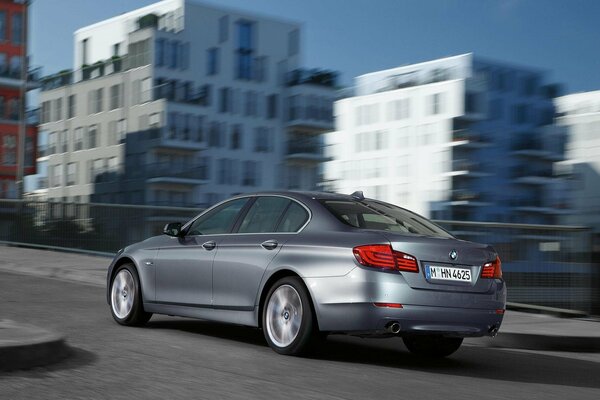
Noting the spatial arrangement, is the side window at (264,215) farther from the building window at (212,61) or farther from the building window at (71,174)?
Result: the building window at (71,174)

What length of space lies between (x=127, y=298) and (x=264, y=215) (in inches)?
77.8

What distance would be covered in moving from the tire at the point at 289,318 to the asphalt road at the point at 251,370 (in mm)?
122

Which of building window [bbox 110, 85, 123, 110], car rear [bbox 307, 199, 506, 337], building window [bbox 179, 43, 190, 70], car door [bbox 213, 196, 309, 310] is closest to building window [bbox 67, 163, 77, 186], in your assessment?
building window [bbox 110, 85, 123, 110]

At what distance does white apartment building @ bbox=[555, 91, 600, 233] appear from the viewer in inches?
3536

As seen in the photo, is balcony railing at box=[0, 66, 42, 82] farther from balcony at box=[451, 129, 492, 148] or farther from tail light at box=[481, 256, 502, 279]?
tail light at box=[481, 256, 502, 279]

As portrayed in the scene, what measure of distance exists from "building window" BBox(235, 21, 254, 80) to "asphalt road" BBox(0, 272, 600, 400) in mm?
77817

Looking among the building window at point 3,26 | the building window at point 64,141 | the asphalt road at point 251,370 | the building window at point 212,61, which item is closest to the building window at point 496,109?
the building window at point 212,61

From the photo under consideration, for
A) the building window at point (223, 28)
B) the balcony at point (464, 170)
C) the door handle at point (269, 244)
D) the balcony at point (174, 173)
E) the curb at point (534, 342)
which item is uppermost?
the building window at point (223, 28)

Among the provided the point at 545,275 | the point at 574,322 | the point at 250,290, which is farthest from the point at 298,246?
the point at 545,275

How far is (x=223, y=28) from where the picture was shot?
87.1 meters

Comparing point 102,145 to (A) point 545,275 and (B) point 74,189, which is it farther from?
(A) point 545,275

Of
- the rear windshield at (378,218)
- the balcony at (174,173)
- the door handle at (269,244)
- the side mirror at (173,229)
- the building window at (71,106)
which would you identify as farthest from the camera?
the building window at (71,106)

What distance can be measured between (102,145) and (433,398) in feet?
263

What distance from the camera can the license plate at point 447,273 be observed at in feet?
25.4
